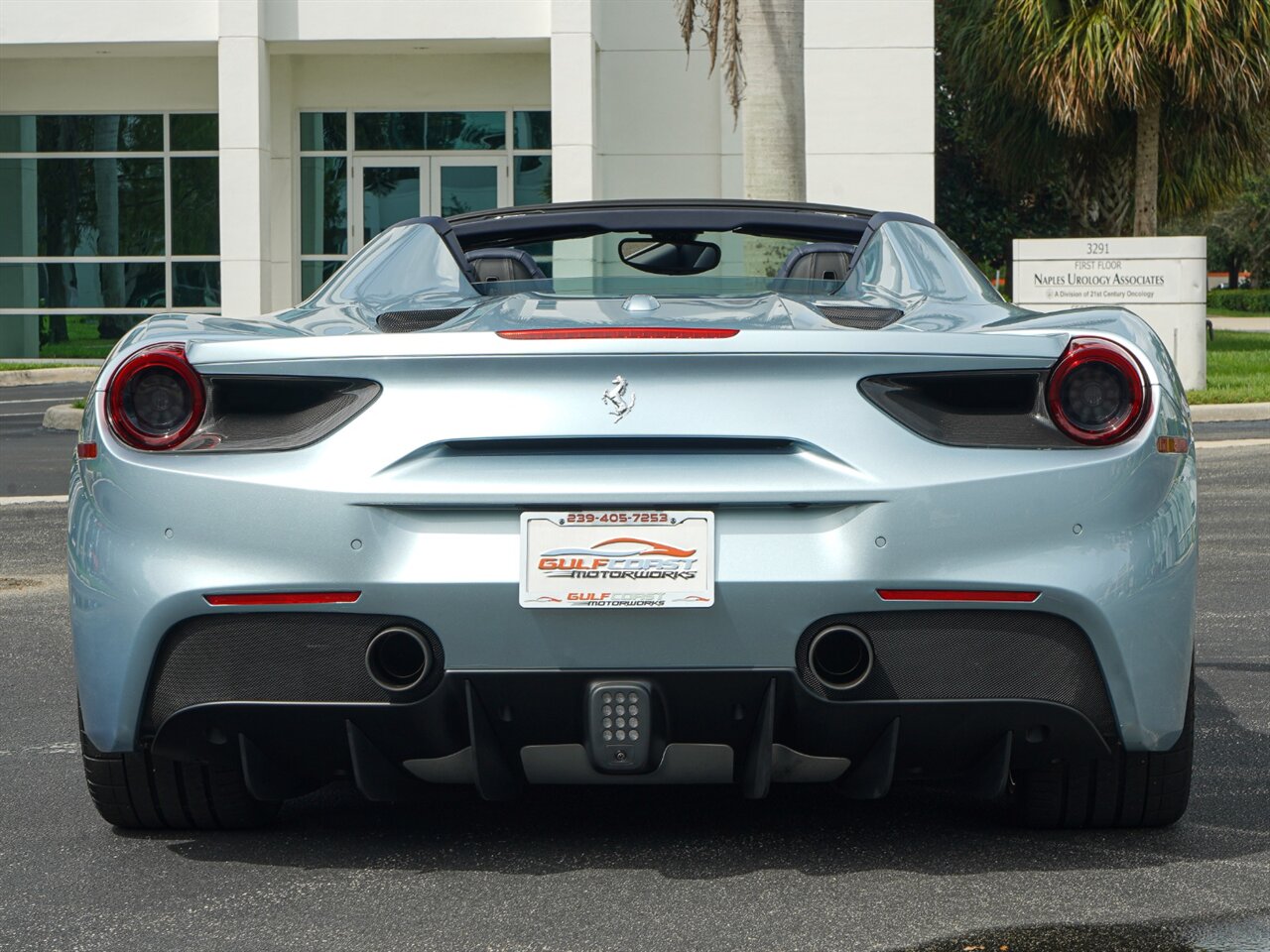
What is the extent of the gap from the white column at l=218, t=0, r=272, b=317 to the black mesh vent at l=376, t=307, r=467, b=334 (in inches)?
797

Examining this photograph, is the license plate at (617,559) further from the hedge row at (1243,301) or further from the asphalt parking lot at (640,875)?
the hedge row at (1243,301)

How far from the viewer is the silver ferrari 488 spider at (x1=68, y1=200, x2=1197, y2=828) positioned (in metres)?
3.03

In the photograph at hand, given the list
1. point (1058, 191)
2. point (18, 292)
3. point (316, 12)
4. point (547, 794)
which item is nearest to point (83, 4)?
point (316, 12)

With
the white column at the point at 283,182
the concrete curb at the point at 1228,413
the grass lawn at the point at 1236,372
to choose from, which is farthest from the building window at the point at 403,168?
the concrete curb at the point at 1228,413

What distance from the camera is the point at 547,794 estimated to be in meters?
4.06

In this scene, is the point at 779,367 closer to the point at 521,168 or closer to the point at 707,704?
the point at 707,704

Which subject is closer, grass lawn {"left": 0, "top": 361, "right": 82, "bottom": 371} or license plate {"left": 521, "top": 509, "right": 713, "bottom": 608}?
license plate {"left": 521, "top": 509, "right": 713, "bottom": 608}

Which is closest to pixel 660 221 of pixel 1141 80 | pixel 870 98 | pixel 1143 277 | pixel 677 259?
pixel 677 259

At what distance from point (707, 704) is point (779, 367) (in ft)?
1.92

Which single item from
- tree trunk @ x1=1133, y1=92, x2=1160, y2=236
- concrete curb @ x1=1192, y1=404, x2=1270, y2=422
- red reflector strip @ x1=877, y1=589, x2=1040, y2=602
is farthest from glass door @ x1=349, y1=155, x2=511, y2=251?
red reflector strip @ x1=877, y1=589, x2=1040, y2=602

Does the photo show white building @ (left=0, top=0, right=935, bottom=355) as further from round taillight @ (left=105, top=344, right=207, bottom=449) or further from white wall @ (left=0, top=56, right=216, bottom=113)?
round taillight @ (left=105, top=344, right=207, bottom=449)

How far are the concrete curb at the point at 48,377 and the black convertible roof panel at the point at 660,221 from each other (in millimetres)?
19371

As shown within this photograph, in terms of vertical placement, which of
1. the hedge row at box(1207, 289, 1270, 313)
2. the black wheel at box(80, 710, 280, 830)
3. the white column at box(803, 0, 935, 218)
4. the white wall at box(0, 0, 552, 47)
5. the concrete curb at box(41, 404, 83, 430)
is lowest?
the black wheel at box(80, 710, 280, 830)

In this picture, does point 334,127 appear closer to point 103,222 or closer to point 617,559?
point 103,222
